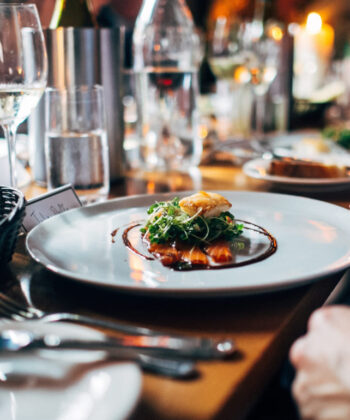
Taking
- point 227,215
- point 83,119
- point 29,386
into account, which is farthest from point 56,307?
point 83,119

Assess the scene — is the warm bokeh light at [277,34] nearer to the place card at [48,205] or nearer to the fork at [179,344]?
the place card at [48,205]

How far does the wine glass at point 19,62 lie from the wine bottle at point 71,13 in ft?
1.09

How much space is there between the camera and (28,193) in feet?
3.31

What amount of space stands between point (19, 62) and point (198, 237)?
35 cm

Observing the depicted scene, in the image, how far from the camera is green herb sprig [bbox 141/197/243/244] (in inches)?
24.9

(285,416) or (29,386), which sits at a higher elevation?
(29,386)

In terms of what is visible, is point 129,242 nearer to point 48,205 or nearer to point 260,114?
point 48,205

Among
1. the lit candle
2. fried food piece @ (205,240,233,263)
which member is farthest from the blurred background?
fried food piece @ (205,240,233,263)

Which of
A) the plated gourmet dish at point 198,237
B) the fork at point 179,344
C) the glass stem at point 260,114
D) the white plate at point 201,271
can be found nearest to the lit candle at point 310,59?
the glass stem at point 260,114

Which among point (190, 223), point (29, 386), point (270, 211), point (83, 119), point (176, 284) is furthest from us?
point (83, 119)

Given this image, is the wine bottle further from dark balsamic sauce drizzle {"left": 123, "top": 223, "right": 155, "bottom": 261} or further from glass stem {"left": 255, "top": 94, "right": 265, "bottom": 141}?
glass stem {"left": 255, "top": 94, "right": 265, "bottom": 141}

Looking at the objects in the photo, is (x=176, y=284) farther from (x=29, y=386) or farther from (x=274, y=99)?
(x=274, y=99)

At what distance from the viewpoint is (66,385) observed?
1.15 ft

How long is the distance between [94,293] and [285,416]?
25 centimetres
